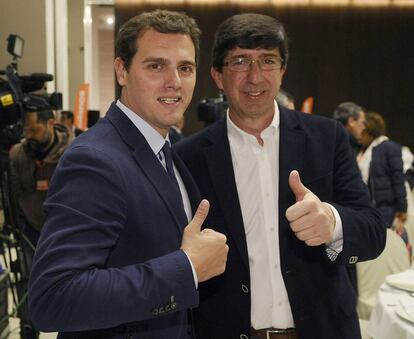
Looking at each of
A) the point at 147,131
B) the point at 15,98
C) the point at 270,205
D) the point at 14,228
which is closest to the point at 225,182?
the point at 270,205

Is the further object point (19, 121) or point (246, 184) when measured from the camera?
point (19, 121)

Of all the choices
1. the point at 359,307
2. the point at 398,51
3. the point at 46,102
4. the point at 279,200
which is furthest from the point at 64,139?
the point at 398,51

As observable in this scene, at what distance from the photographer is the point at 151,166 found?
1184 mm

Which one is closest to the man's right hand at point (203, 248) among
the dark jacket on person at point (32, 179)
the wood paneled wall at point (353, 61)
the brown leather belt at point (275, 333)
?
the brown leather belt at point (275, 333)

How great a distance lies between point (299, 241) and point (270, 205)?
136 mm

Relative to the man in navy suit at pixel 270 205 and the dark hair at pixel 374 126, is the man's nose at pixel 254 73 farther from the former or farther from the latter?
the dark hair at pixel 374 126

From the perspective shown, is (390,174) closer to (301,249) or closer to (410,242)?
(410,242)

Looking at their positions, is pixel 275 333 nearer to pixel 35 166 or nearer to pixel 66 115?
pixel 35 166

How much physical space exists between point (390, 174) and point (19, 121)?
3040 mm

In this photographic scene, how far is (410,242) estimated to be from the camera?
4.03 metres

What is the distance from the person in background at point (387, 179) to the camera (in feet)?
14.5

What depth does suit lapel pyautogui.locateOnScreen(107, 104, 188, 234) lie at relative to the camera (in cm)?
116

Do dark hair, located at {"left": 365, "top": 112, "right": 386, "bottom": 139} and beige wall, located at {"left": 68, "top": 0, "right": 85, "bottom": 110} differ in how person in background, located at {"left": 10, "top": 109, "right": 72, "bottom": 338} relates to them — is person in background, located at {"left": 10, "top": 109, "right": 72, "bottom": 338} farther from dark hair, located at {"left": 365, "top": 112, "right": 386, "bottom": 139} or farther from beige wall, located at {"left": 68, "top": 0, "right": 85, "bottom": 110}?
beige wall, located at {"left": 68, "top": 0, "right": 85, "bottom": 110}

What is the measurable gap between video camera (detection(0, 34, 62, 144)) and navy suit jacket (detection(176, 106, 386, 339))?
148 cm
